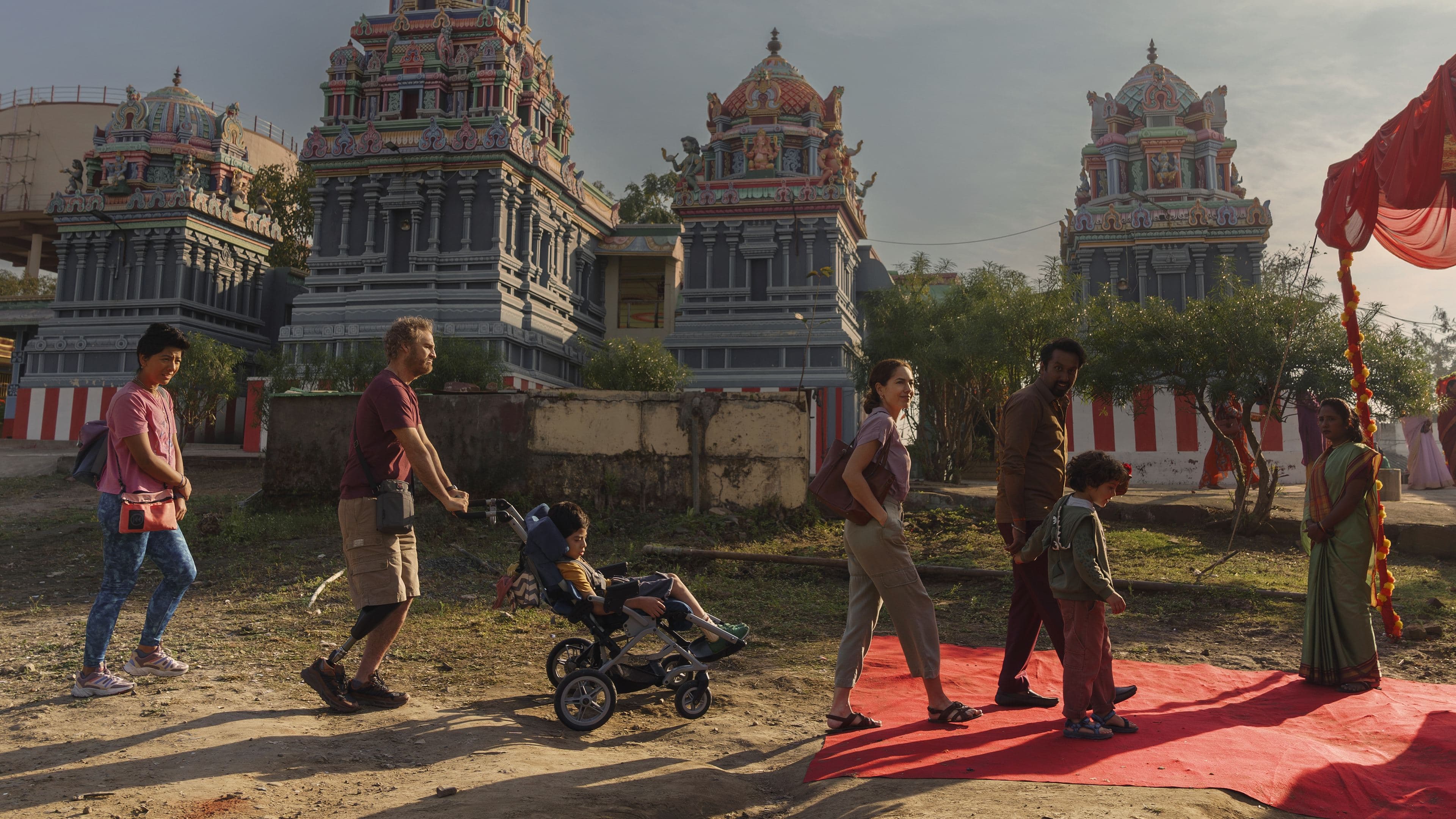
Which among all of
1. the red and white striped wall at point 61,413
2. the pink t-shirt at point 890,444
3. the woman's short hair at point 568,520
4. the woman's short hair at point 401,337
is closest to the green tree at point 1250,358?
the pink t-shirt at point 890,444

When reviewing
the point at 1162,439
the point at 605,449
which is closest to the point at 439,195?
the point at 605,449

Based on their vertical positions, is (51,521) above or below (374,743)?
above

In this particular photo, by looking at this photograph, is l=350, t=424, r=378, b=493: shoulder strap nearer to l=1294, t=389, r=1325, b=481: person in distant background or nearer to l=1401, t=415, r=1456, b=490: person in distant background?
l=1294, t=389, r=1325, b=481: person in distant background

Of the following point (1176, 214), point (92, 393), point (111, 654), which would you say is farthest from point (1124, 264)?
point (92, 393)

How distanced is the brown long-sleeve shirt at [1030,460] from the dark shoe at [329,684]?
3.06 meters

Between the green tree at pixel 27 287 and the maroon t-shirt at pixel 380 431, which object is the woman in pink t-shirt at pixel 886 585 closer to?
the maroon t-shirt at pixel 380 431

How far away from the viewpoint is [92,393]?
2581cm

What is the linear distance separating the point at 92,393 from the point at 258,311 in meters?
5.29

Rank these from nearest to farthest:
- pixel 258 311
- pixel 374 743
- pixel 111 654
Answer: pixel 374 743
pixel 111 654
pixel 258 311

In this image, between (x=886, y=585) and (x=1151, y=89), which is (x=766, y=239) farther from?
(x=886, y=585)

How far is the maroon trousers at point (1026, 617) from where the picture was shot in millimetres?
4285

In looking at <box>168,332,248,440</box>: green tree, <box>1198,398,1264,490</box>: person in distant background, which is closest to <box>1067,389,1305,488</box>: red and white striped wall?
<box>1198,398,1264,490</box>: person in distant background

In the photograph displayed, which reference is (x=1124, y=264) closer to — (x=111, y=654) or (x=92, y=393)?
(x=111, y=654)

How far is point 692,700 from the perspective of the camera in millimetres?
4371
